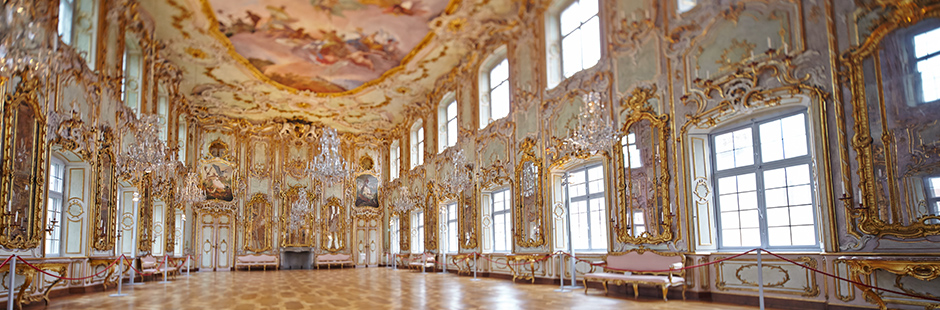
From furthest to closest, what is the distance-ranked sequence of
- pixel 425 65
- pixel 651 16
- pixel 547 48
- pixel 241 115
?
1. pixel 241 115
2. pixel 425 65
3. pixel 547 48
4. pixel 651 16

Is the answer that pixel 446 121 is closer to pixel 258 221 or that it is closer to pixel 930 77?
pixel 258 221

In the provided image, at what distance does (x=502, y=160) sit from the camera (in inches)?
582

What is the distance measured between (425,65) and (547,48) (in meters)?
5.86

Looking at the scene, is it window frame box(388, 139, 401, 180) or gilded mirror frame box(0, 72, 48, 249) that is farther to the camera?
window frame box(388, 139, 401, 180)

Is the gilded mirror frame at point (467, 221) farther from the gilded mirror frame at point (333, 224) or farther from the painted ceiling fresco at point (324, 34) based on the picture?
the gilded mirror frame at point (333, 224)

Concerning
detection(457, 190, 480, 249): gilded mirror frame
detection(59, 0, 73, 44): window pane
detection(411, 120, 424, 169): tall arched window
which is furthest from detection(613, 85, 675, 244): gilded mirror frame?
detection(411, 120, 424, 169): tall arched window

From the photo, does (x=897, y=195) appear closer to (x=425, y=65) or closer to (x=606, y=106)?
(x=606, y=106)

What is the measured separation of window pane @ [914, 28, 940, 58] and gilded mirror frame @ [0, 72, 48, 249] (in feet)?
36.0

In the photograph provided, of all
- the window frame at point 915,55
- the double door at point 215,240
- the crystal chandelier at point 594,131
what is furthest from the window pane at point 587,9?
the double door at point 215,240

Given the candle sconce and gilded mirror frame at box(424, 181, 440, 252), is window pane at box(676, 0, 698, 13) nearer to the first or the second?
the candle sconce

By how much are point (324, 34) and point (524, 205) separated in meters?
7.13

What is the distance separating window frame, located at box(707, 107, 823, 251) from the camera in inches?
299

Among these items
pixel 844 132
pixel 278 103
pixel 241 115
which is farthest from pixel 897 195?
pixel 241 115

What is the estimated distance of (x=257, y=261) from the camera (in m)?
22.7
